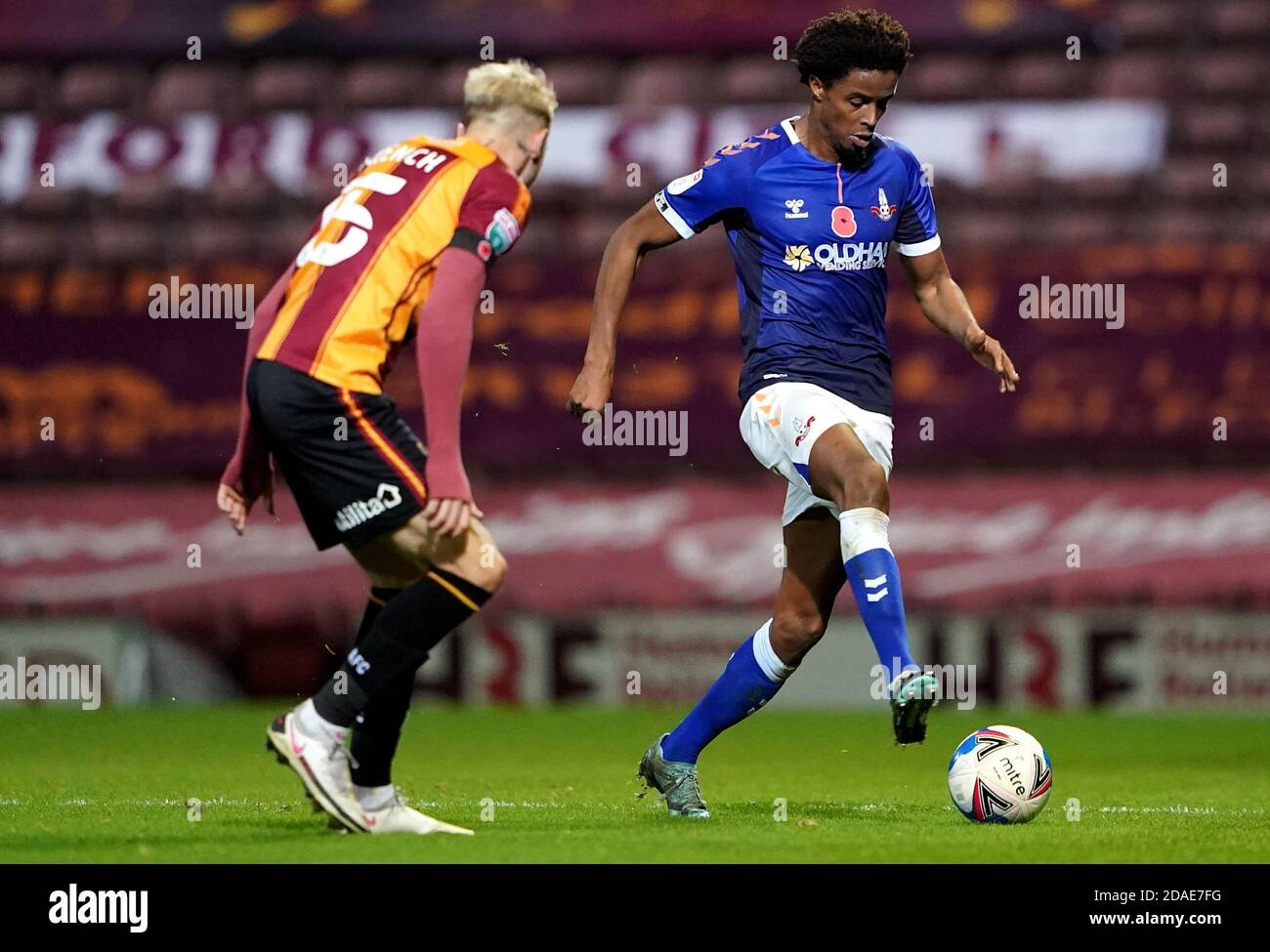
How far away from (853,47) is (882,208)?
0.46 m

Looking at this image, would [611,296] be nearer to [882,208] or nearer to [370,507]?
[882,208]

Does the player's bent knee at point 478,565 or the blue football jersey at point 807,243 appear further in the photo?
the blue football jersey at point 807,243

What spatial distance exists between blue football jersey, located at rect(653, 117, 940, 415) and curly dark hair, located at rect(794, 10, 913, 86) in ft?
0.78

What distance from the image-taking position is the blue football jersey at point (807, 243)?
561 cm

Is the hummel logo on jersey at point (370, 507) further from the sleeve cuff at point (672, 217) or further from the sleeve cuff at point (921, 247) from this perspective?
the sleeve cuff at point (921, 247)

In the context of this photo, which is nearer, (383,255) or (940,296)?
(383,255)

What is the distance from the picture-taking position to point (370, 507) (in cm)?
464

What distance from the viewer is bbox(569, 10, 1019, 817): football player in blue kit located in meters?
5.50

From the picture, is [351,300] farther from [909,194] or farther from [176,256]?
[176,256]

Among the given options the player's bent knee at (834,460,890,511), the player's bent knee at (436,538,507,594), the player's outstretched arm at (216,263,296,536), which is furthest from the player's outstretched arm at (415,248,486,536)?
the player's bent knee at (834,460,890,511)

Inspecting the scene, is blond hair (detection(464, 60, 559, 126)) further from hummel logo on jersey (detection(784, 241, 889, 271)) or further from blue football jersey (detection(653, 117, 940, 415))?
hummel logo on jersey (detection(784, 241, 889, 271))

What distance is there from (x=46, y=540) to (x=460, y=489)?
686 centimetres

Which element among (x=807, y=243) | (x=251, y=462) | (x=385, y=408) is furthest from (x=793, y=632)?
(x=251, y=462)

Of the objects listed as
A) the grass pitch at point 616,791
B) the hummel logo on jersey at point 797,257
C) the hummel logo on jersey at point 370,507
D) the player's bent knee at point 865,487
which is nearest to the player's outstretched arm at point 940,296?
the hummel logo on jersey at point 797,257
